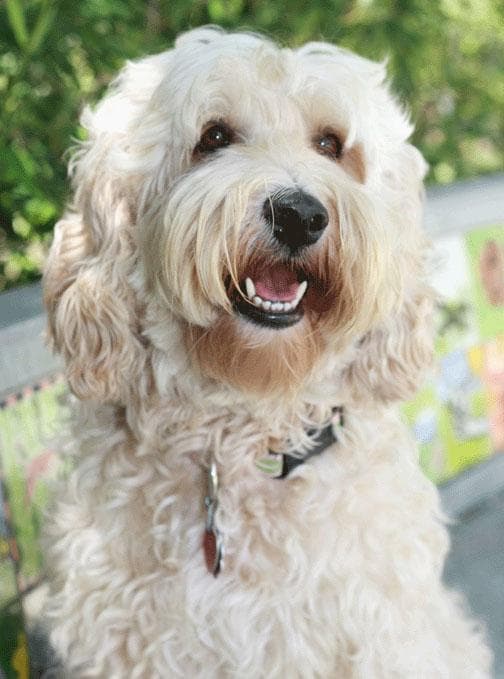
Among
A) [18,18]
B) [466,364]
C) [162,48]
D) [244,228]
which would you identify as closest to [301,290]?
[244,228]

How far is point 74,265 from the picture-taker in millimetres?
1934

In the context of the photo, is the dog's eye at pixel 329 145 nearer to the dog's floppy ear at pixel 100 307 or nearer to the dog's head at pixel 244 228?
the dog's head at pixel 244 228

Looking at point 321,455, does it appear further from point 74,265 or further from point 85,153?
point 85,153

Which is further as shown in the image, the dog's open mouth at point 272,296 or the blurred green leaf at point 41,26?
the blurred green leaf at point 41,26

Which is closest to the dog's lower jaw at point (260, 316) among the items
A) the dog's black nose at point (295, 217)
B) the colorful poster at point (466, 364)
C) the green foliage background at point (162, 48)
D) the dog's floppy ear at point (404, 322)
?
the dog's black nose at point (295, 217)

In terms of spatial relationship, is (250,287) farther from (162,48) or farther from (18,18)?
(162,48)

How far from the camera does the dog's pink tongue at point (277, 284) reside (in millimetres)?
1712

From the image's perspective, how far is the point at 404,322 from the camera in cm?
203

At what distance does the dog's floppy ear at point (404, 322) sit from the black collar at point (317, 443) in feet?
0.22

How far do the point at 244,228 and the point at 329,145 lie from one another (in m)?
0.35

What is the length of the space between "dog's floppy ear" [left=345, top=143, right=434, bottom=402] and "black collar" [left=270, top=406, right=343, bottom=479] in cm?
7

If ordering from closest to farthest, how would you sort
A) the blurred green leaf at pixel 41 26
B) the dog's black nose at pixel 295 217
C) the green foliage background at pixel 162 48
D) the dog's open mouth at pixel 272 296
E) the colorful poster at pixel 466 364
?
the dog's black nose at pixel 295 217 < the dog's open mouth at pixel 272 296 < the blurred green leaf at pixel 41 26 < the green foliage background at pixel 162 48 < the colorful poster at pixel 466 364

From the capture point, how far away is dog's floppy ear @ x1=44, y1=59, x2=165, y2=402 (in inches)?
74.2

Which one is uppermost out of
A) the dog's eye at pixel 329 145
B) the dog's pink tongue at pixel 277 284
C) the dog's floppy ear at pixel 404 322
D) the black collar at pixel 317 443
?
the dog's eye at pixel 329 145
